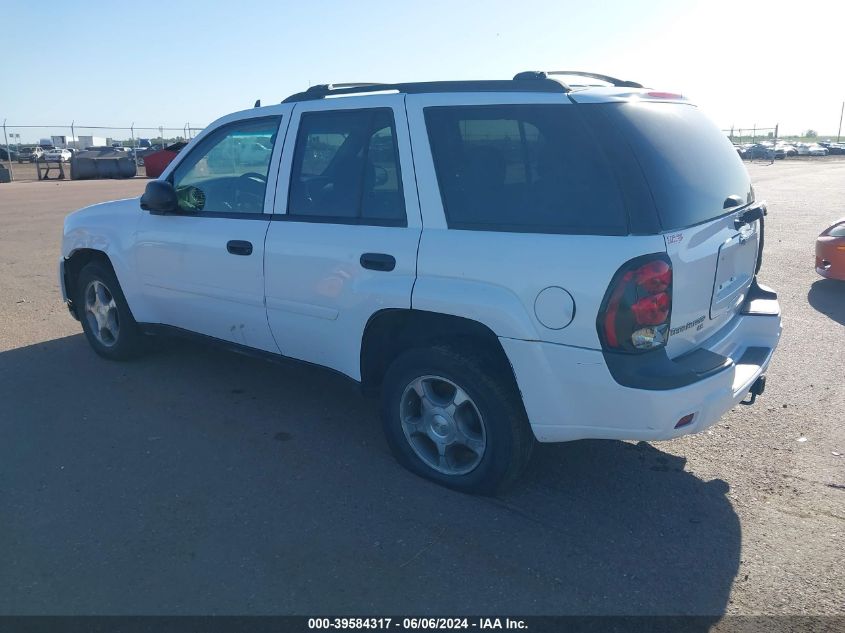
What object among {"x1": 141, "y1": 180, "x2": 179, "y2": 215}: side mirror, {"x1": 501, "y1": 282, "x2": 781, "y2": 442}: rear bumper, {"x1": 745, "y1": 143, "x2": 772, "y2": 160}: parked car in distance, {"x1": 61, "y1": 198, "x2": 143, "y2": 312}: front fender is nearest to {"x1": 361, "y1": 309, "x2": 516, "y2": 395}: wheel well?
{"x1": 501, "y1": 282, "x2": 781, "y2": 442}: rear bumper

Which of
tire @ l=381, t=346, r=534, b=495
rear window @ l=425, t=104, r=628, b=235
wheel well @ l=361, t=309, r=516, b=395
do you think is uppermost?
rear window @ l=425, t=104, r=628, b=235

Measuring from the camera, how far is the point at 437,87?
3.95 metres

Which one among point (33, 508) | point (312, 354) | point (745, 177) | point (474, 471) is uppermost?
point (745, 177)

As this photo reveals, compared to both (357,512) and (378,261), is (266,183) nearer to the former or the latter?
(378,261)

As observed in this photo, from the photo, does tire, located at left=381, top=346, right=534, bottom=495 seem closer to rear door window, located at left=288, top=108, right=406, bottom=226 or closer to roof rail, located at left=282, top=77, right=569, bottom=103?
rear door window, located at left=288, top=108, right=406, bottom=226

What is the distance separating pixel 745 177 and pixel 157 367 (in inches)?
172

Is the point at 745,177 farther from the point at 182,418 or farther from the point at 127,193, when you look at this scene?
the point at 127,193

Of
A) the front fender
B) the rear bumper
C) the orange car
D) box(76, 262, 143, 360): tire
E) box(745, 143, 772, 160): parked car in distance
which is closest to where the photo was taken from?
the rear bumper

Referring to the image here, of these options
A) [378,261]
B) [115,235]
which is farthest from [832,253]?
[115,235]

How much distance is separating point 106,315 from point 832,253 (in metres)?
7.25

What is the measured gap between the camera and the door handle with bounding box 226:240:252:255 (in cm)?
458

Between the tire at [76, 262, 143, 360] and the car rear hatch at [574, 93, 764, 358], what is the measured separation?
3857mm

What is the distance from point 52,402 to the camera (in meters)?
5.17

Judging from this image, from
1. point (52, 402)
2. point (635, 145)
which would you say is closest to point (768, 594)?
point (635, 145)
